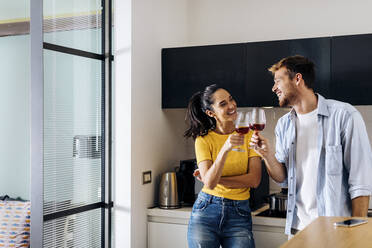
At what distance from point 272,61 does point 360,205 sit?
4.03ft

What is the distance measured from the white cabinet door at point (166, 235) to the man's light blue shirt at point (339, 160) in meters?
0.98

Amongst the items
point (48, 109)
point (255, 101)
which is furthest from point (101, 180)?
point (255, 101)

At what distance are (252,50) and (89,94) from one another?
1.14 meters

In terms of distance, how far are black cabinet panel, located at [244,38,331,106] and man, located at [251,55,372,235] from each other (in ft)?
1.96

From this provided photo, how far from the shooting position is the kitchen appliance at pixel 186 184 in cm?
336

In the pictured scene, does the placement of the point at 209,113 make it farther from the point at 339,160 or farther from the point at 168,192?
the point at 168,192

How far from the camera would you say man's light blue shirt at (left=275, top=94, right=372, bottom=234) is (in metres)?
2.28

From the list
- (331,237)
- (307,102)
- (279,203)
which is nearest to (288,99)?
(307,102)

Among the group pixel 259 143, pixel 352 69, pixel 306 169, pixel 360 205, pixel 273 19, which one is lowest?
pixel 360 205

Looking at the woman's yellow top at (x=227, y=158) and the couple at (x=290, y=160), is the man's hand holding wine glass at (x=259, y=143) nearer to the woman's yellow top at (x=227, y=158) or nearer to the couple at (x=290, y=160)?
the couple at (x=290, y=160)

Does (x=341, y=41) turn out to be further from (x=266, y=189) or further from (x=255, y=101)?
(x=266, y=189)

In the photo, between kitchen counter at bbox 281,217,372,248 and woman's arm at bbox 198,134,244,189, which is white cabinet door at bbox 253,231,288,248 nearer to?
woman's arm at bbox 198,134,244,189

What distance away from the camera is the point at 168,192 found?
10.7 ft

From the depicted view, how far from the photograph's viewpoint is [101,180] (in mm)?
3092
